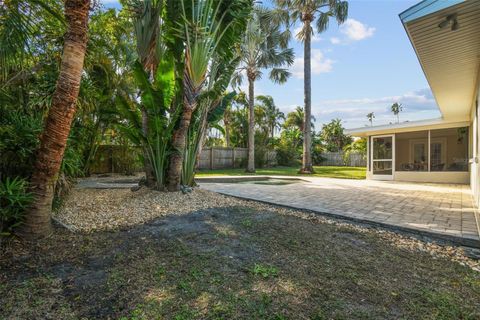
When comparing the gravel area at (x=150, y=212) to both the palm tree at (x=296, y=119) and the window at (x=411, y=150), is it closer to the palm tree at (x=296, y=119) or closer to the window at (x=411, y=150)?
the window at (x=411, y=150)

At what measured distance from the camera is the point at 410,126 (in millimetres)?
12961

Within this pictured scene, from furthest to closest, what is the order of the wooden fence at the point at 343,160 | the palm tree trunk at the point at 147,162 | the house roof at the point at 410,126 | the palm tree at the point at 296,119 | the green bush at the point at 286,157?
the palm tree at the point at 296,119 → the wooden fence at the point at 343,160 → the green bush at the point at 286,157 → the house roof at the point at 410,126 → the palm tree trunk at the point at 147,162

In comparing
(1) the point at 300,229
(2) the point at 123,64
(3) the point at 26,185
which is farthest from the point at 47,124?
(2) the point at 123,64

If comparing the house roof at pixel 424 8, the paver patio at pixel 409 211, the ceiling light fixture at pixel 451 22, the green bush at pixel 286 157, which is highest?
the house roof at pixel 424 8

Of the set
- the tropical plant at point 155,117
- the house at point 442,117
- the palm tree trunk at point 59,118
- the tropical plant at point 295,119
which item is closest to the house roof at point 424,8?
the house at point 442,117

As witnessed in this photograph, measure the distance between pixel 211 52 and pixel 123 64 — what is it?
18.3 feet

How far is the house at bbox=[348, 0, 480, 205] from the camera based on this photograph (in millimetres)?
A: 4156

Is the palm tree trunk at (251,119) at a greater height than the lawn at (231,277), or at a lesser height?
greater

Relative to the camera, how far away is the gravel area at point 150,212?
376 centimetres

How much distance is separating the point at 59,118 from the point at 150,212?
244 cm

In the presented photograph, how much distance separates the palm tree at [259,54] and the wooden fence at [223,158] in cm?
358

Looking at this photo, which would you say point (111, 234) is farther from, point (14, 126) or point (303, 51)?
point (303, 51)

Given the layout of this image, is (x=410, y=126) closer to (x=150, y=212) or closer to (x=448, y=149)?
(x=448, y=149)

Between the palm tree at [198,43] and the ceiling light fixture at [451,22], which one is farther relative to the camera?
the palm tree at [198,43]
